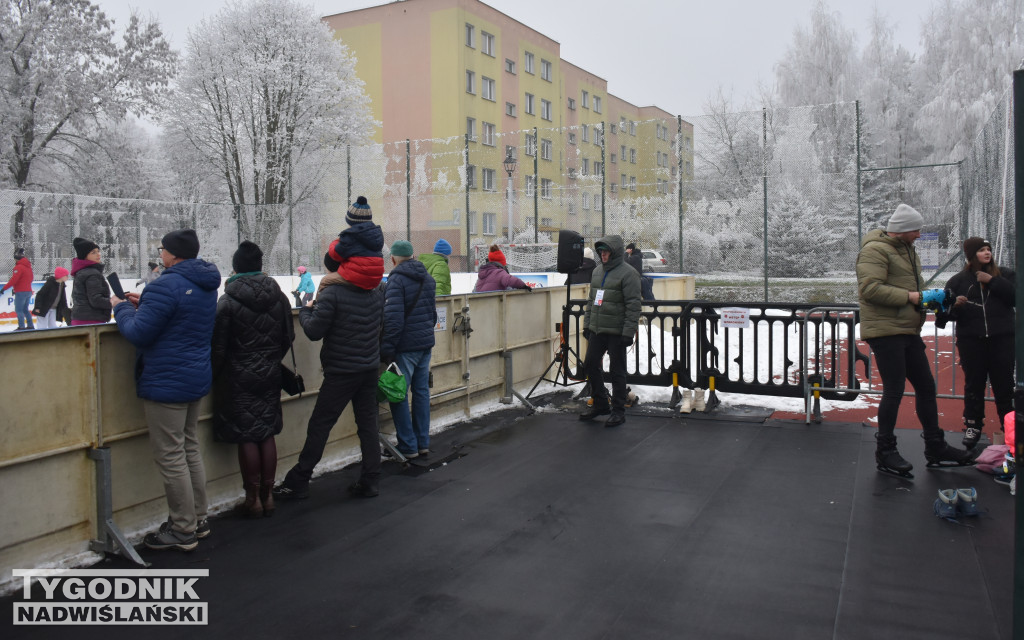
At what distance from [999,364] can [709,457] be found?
2.57m

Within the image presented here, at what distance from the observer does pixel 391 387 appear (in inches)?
260

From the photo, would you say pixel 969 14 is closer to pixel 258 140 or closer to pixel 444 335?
pixel 258 140

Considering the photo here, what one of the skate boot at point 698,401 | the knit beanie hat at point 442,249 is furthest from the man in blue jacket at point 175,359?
the skate boot at point 698,401

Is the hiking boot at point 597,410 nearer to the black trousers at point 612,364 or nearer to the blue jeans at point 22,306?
the black trousers at point 612,364

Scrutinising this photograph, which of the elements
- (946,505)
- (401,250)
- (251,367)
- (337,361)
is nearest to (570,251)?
(401,250)

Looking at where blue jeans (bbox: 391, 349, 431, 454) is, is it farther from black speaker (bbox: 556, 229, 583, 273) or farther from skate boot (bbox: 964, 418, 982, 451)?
skate boot (bbox: 964, 418, 982, 451)

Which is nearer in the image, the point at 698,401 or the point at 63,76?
the point at 698,401

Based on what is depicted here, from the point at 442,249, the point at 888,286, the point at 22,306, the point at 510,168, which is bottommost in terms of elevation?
the point at 22,306

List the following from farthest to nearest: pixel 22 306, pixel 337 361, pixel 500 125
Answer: pixel 500 125 → pixel 22 306 → pixel 337 361

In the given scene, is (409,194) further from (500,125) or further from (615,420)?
(500,125)

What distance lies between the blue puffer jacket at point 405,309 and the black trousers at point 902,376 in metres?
3.71

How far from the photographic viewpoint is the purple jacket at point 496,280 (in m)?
9.60

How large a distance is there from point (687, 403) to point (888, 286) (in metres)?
3.27

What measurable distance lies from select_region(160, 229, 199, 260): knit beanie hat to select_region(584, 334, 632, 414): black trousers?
4.48 meters
